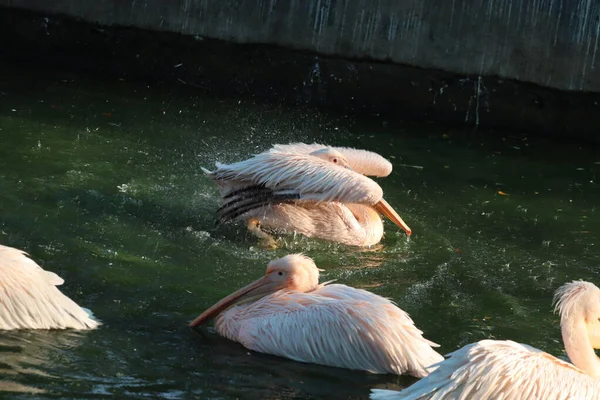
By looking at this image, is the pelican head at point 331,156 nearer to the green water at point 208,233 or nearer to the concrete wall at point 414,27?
the green water at point 208,233

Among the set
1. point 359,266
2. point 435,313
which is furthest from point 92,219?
point 435,313

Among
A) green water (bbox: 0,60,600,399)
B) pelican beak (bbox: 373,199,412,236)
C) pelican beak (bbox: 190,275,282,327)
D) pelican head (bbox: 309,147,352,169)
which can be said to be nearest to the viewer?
green water (bbox: 0,60,600,399)

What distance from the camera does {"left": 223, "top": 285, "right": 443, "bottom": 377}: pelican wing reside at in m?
5.29

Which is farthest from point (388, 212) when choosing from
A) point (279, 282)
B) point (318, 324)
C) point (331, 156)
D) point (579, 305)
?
point (579, 305)

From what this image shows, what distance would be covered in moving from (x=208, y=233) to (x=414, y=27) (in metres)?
4.42

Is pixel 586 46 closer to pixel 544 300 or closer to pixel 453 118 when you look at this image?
pixel 453 118

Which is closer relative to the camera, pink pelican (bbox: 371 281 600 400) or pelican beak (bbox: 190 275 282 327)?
pink pelican (bbox: 371 281 600 400)

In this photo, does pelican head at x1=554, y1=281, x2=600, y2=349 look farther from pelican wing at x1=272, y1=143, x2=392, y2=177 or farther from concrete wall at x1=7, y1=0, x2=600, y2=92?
concrete wall at x1=7, y1=0, x2=600, y2=92

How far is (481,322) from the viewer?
20.7 ft

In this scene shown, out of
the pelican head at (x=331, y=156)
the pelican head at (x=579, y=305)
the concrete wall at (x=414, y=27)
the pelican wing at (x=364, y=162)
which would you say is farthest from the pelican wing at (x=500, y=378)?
the concrete wall at (x=414, y=27)

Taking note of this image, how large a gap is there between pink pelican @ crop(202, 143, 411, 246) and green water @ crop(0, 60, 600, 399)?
15 cm

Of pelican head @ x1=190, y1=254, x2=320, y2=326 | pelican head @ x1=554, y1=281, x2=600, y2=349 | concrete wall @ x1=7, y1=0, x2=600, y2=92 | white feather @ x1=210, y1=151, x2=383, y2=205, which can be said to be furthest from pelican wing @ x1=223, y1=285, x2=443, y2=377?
concrete wall @ x1=7, y1=0, x2=600, y2=92

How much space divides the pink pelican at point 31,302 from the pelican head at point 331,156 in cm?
269

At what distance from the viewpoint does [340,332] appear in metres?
5.37
